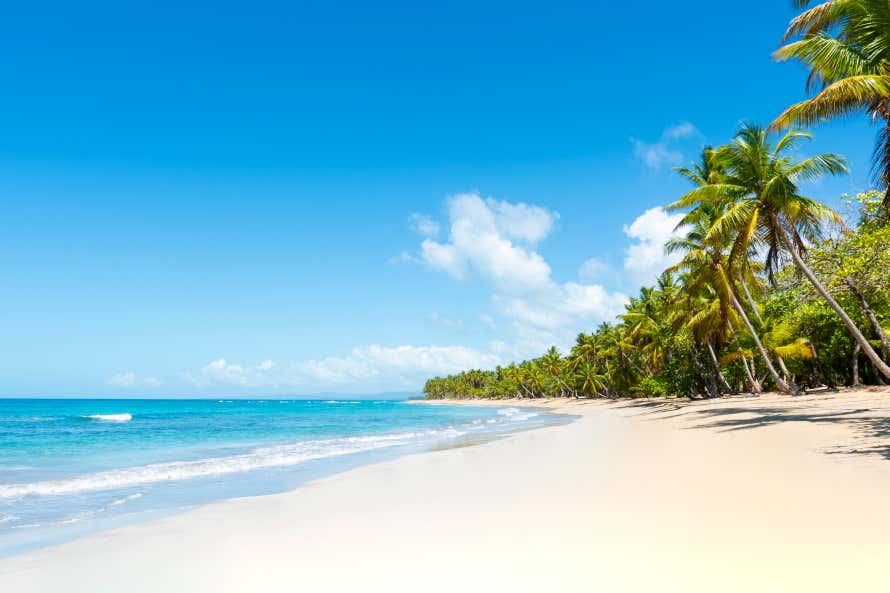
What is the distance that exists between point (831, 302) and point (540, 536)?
1468 centimetres

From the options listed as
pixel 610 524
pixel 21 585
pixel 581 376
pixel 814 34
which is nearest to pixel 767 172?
pixel 814 34

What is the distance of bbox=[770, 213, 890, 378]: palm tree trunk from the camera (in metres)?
15.2

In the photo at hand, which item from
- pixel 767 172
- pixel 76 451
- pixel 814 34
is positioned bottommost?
pixel 76 451

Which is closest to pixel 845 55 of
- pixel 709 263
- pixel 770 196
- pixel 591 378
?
pixel 770 196

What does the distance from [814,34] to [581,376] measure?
228ft

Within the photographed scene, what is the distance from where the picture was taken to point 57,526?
791 centimetres

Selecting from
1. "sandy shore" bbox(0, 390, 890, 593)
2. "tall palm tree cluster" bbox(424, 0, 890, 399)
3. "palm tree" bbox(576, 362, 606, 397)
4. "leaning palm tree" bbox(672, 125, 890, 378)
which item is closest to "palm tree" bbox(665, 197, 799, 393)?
"tall palm tree cluster" bbox(424, 0, 890, 399)

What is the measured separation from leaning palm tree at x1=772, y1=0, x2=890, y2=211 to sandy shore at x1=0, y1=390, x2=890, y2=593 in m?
7.76

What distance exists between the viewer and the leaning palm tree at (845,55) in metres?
11.9

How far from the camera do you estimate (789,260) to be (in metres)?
19.5

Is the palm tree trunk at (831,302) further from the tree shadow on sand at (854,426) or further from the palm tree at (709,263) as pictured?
the palm tree at (709,263)

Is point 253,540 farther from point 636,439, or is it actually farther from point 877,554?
point 636,439

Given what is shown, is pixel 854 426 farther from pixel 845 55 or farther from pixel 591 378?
pixel 591 378

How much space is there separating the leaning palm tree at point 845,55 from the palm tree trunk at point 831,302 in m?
3.66
